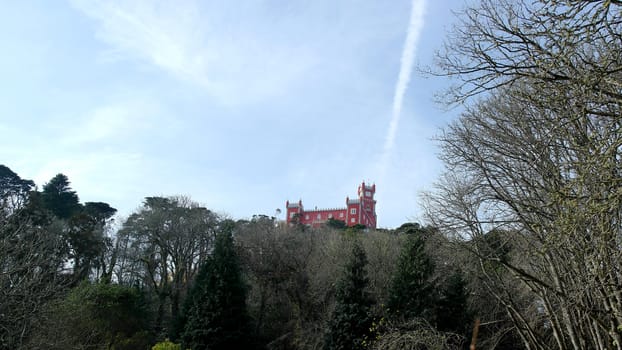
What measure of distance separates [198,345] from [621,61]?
15.8m

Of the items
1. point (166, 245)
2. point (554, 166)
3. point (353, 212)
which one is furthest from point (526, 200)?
point (353, 212)

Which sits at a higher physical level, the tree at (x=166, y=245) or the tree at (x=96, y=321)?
the tree at (x=166, y=245)

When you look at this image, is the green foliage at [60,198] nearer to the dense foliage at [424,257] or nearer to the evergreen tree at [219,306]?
the dense foliage at [424,257]

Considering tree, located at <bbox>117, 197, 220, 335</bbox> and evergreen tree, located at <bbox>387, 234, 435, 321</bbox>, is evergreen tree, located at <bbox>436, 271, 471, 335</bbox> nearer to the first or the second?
evergreen tree, located at <bbox>387, 234, 435, 321</bbox>

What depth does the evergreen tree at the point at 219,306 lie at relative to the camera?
16.7 m

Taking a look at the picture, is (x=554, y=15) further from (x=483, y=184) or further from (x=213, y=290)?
(x=213, y=290)

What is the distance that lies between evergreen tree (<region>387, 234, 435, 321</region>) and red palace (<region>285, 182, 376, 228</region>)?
3854cm

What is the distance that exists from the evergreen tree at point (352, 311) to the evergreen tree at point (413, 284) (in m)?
1.07

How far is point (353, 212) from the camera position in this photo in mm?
56188

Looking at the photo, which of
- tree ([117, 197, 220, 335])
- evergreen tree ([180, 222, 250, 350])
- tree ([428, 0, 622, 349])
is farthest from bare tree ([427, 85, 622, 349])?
tree ([117, 197, 220, 335])

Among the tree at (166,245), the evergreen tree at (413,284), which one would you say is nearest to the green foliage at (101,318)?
the tree at (166,245)

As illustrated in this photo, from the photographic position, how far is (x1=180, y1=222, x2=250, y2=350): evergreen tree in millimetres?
16703

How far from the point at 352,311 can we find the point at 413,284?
2379mm

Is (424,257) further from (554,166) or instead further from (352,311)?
(554,166)
